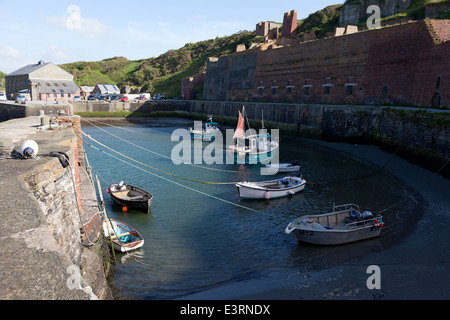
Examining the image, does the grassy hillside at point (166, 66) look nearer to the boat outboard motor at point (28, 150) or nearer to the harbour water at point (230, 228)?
the harbour water at point (230, 228)

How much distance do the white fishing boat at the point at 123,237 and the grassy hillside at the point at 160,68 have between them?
79934 mm

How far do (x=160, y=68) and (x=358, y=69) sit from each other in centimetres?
8127

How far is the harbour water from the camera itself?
11398 mm

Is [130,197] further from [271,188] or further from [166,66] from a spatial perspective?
[166,66]

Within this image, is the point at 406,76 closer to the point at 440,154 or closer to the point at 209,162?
the point at 440,154

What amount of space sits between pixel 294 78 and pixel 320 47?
596 centimetres

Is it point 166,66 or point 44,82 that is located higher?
point 166,66

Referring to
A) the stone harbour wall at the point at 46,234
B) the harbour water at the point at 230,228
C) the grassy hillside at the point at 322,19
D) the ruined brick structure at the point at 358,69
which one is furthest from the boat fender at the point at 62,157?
the grassy hillside at the point at 322,19

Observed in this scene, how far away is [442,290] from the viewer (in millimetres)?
10227

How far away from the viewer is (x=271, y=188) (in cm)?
2089

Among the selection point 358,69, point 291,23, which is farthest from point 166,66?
point 358,69

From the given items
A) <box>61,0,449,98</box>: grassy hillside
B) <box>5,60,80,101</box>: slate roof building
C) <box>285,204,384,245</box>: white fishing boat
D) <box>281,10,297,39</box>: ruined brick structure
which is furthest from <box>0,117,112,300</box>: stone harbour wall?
<box>61,0,449,98</box>: grassy hillside

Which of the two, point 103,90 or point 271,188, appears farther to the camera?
point 103,90

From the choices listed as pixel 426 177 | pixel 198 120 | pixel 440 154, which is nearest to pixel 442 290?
pixel 426 177
